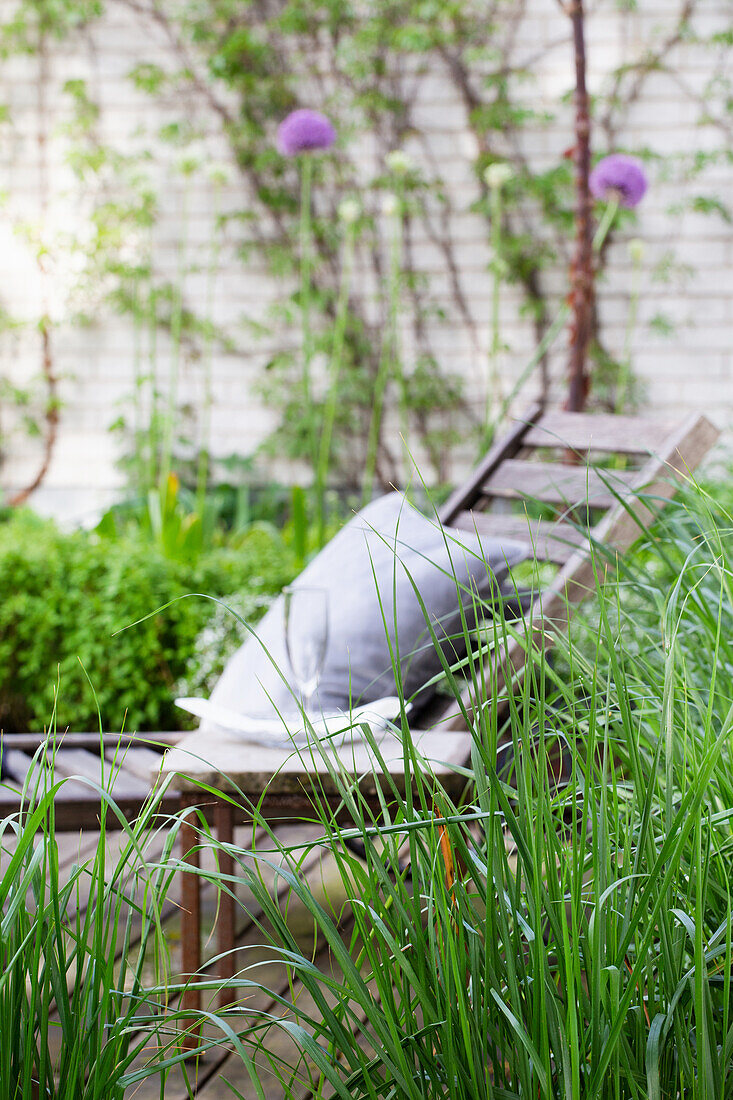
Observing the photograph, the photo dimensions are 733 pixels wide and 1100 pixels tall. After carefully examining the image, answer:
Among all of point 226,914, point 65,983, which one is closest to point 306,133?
point 226,914

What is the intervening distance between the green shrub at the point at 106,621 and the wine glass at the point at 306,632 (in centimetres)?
124

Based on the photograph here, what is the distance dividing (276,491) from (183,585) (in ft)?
6.71

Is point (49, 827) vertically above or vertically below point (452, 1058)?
above

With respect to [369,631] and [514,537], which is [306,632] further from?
[514,537]

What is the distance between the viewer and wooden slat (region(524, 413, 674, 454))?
2.44 m

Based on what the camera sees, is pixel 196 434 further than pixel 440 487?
Yes

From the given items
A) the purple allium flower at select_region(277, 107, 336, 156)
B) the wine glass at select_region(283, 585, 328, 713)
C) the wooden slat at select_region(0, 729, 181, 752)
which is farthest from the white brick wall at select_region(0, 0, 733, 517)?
the wine glass at select_region(283, 585, 328, 713)

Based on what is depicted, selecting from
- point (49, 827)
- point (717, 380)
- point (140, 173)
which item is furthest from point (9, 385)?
point (49, 827)

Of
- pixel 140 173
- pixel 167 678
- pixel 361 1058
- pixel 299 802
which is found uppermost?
pixel 140 173

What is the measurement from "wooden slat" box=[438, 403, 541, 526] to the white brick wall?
2319 millimetres

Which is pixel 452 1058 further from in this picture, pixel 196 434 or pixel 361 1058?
pixel 196 434

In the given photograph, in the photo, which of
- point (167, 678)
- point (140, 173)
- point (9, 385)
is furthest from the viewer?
point (9, 385)

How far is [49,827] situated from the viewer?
81 centimetres

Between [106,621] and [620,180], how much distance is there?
243cm
